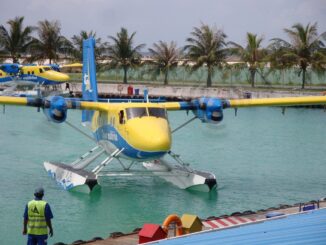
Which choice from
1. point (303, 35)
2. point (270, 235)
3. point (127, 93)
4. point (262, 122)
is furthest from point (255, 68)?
point (270, 235)

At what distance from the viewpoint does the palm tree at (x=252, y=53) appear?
6869 cm

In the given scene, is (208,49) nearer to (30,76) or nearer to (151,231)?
(30,76)

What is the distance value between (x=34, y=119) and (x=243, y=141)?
57.0ft

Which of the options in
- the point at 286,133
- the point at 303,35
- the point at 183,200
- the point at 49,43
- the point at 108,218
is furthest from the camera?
the point at 49,43

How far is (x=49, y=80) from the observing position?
65812 millimetres

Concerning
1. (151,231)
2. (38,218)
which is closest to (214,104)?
(151,231)

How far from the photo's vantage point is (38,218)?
1187 cm

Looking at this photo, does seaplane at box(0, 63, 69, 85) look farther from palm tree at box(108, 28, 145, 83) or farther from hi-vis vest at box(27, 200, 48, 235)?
hi-vis vest at box(27, 200, 48, 235)

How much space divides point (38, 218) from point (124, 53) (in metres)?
62.6

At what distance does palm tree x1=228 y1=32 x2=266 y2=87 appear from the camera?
225 ft

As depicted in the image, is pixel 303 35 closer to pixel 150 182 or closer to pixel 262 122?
pixel 262 122

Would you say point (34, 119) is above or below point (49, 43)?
below

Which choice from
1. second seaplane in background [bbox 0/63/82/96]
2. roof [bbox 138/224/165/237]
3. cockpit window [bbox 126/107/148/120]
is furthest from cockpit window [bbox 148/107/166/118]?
second seaplane in background [bbox 0/63/82/96]

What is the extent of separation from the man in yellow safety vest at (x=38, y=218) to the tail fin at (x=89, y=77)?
13.8 meters
